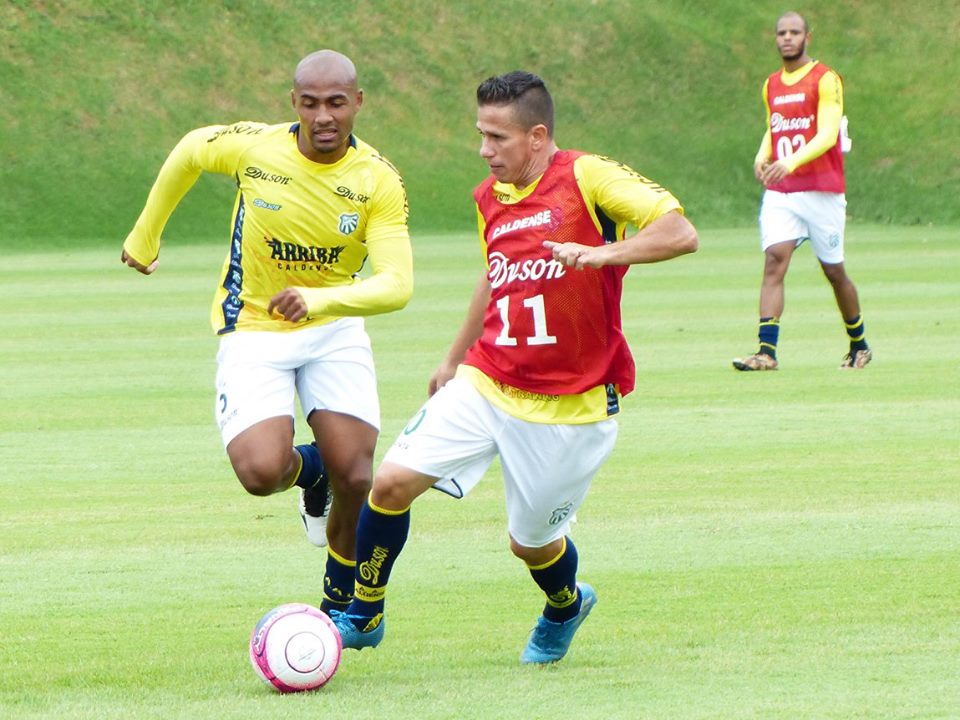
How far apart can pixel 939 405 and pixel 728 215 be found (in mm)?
30847

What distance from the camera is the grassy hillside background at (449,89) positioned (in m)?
41.1

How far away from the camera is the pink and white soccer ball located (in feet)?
19.0

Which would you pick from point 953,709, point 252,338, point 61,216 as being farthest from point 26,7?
point 953,709

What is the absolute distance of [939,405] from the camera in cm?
1262

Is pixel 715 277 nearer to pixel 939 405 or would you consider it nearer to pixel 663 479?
pixel 939 405

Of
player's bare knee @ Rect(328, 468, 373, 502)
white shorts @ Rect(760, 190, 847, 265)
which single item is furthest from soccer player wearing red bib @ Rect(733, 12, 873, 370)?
player's bare knee @ Rect(328, 468, 373, 502)

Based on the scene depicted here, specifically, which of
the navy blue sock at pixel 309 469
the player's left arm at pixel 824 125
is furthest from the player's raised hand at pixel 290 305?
the player's left arm at pixel 824 125

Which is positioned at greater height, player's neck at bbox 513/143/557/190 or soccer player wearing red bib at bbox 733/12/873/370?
player's neck at bbox 513/143/557/190

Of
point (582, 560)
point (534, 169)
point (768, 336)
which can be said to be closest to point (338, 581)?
point (582, 560)

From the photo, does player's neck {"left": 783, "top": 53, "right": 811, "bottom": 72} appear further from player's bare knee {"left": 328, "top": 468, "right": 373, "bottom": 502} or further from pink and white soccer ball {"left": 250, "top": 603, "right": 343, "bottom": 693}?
pink and white soccer ball {"left": 250, "top": 603, "right": 343, "bottom": 693}

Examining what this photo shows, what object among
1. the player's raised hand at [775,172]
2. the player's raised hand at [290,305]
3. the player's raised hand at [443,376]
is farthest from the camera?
the player's raised hand at [775,172]

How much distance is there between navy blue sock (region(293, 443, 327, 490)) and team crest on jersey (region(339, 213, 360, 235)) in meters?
1.01

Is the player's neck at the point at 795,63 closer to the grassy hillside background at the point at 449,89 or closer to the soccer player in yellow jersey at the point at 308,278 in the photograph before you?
the soccer player in yellow jersey at the point at 308,278

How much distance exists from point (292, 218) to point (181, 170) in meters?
0.67
